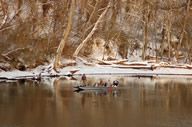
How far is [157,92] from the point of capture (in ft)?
123

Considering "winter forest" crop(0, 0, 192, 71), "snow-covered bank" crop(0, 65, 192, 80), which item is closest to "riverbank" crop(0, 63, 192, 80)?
"snow-covered bank" crop(0, 65, 192, 80)

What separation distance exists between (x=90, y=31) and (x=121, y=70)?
28.0 feet

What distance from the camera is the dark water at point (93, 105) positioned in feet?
79.7

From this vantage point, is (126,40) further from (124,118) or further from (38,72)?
(124,118)

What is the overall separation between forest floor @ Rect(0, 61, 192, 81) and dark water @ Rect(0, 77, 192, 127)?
6.94 m

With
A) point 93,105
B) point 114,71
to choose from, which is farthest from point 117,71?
point 93,105

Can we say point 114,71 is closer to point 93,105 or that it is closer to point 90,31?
point 90,31

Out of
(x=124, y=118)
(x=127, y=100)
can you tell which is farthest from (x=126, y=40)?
(x=124, y=118)

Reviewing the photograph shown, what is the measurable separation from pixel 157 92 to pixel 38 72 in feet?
52.0

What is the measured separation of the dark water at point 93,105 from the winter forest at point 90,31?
9.80m

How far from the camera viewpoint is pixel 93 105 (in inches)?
1176

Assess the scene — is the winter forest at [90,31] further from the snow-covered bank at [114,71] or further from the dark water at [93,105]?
the dark water at [93,105]

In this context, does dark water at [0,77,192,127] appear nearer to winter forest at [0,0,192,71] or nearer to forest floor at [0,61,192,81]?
forest floor at [0,61,192,81]

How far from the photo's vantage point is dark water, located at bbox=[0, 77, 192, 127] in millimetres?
24297
